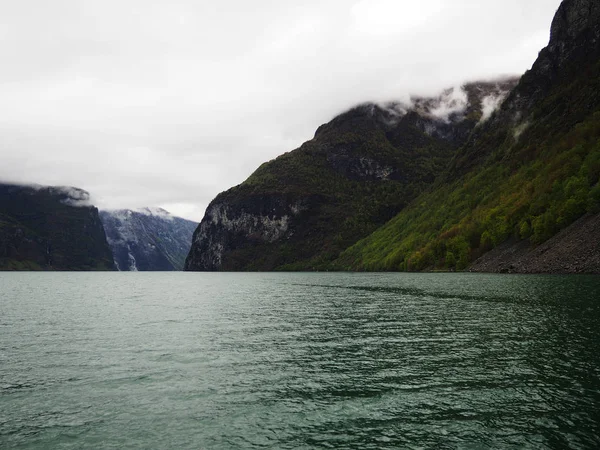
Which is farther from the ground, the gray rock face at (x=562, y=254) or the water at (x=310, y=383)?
the gray rock face at (x=562, y=254)

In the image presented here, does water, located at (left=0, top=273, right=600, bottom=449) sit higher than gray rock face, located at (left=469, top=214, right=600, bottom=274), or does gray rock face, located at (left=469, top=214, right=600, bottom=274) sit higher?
gray rock face, located at (left=469, top=214, right=600, bottom=274)

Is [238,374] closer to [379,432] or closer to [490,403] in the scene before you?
[379,432]

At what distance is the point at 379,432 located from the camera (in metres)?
18.6

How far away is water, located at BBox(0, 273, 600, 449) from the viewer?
60.7 ft

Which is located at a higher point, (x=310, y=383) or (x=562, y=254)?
(x=562, y=254)

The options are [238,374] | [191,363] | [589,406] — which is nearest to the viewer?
[589,406]

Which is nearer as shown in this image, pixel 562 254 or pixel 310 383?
pixel 310 383

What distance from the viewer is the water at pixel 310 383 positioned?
18.5m

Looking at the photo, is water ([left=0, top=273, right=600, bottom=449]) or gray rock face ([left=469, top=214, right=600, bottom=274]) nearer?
water ([left=0, top=273, right=600, bottom=449])

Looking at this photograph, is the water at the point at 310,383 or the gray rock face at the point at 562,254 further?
the gray rock face at the point at 562,254

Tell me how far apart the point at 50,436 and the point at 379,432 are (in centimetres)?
1458

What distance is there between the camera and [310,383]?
25969mm

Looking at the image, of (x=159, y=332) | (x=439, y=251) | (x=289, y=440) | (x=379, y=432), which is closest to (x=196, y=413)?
(x=289, y=440)

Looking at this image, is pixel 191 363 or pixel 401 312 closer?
pixel 191 363
